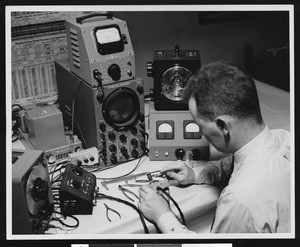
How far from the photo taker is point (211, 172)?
1637 mm

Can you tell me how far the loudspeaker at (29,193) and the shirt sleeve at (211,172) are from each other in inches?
24.0

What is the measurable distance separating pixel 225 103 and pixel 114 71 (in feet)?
1.85

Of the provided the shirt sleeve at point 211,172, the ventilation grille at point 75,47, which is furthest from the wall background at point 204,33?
the shirt sleeve at point 211,172

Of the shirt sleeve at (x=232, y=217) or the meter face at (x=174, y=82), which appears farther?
the meter face at (x=174, y=82)

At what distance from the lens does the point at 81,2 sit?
4.58 feet

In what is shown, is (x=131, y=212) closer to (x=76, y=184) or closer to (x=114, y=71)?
(x=76, y=184)

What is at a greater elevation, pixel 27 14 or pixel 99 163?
pixel 27 14

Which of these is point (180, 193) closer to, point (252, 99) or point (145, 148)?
point (145, 148)

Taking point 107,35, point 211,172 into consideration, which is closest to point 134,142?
point 211,172

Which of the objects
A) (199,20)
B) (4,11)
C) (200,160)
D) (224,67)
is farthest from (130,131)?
(199,20)

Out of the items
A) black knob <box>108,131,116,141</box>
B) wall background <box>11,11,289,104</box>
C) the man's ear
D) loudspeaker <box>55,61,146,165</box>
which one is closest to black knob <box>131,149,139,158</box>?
loudspeaker <box>55,61,146,165</box>

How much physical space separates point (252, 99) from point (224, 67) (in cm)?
15

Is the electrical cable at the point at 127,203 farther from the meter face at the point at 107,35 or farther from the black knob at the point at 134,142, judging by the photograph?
the meter face at the point at 107,35

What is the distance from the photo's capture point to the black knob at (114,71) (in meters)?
1.68
